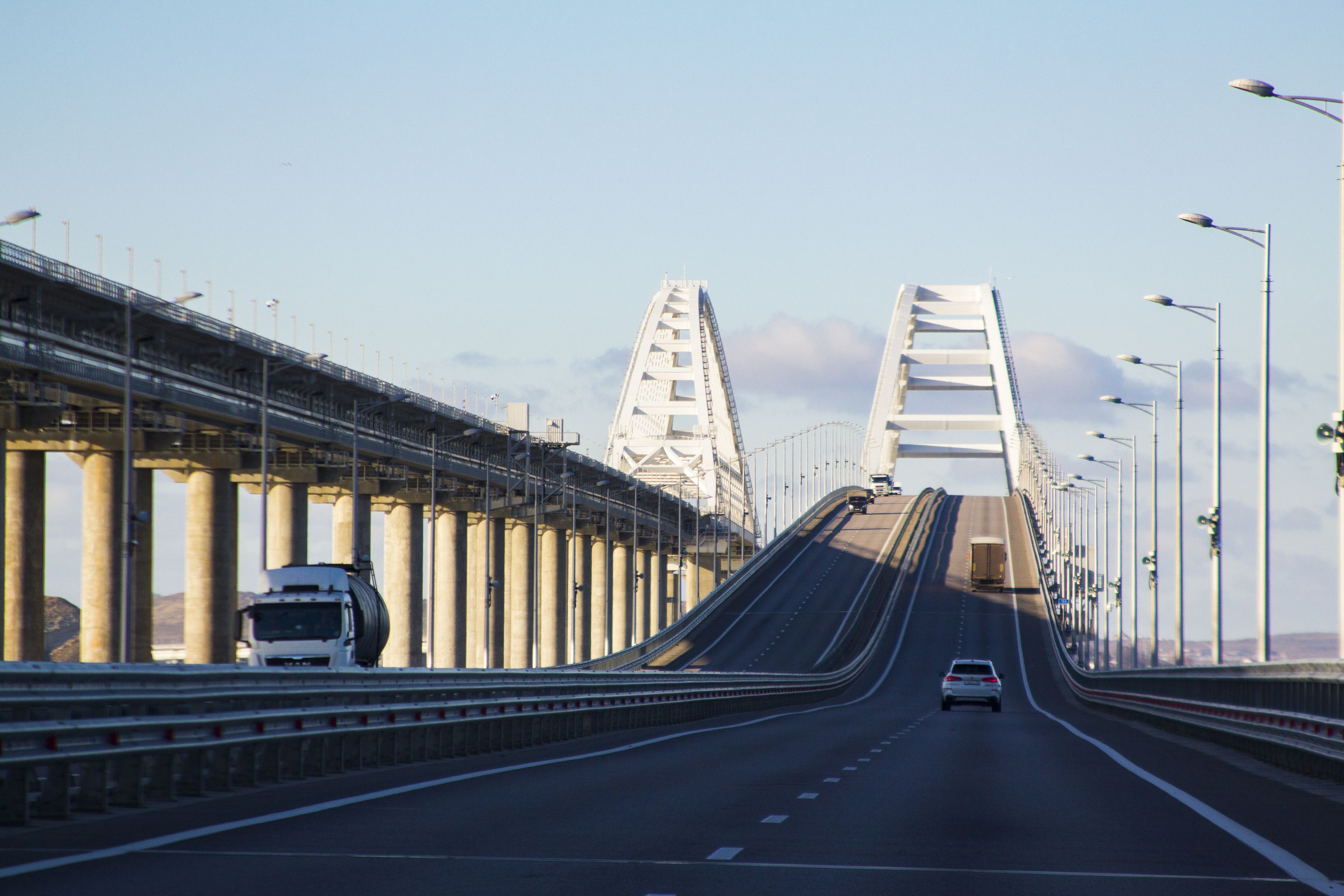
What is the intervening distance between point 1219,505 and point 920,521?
369 feet

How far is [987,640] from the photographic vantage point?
9975 cm

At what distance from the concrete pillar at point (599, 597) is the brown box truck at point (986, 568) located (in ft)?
88.0

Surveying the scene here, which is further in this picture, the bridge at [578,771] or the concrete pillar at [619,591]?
the concrete pillar at [619,591]

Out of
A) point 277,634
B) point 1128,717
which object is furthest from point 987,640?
point 277,634

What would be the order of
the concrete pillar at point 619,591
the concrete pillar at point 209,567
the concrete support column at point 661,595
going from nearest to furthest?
1. the concrete pillar at point 209,567
2. the concrete support column at point 661,595
3. the concrete pillar at point 619,591

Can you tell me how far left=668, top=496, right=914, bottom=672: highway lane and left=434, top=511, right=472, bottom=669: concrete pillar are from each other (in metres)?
13.6

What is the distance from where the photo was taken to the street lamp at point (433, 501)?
7175 centimetres

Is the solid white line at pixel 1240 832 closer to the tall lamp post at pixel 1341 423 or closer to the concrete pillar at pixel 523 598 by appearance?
the tall lamp post at pixel 1341 423

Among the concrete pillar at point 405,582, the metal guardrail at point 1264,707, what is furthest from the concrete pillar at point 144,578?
the metal guardrail at point 1264,707

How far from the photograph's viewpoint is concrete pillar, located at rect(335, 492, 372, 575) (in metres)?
86.8

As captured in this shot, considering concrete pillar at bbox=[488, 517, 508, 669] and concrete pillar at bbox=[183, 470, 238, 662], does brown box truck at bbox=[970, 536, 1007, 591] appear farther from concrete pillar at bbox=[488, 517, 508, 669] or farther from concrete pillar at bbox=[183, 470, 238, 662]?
concrete pillar at bbox=[183, 470, 238, 662]

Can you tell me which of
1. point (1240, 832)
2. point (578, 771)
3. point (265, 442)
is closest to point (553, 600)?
point (265, 442)

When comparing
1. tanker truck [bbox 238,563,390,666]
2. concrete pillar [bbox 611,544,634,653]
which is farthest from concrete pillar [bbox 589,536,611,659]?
tanker truck [bbox 238,563,390,666]

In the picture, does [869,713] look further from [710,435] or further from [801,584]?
[710,435]
